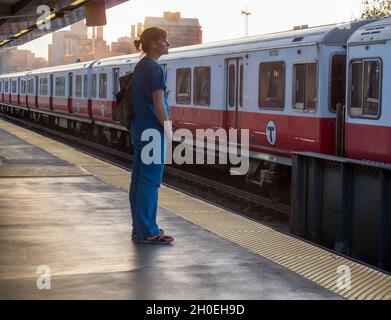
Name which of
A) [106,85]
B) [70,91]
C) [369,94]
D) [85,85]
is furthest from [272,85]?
[70,91]

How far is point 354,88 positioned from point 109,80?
14760 millimetres

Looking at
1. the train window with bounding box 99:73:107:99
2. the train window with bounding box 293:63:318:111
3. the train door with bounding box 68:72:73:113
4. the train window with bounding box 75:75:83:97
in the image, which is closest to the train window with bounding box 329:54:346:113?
the train window with bounding box 293:63:318:111

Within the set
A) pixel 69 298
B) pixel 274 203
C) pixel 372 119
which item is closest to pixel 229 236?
pixel 69 298

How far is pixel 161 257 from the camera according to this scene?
19.9 feet

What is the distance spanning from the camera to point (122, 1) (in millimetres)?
17688

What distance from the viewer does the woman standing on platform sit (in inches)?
244

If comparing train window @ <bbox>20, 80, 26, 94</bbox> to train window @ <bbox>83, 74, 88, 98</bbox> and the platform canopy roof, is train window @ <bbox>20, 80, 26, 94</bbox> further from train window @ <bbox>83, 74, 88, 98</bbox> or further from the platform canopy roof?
train window @ <bbox>83, 74, 88, 98</bbox>

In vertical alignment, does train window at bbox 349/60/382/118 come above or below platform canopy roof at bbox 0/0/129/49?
below

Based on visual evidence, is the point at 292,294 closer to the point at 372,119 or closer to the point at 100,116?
the point at 372,119

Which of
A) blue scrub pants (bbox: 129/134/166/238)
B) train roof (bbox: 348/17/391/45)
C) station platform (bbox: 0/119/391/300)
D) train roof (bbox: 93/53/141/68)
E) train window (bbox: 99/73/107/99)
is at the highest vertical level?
train roof (bbox: 93/53/141/68)

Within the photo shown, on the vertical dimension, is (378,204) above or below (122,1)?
below

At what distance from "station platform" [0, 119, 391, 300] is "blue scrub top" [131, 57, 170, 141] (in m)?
1.09

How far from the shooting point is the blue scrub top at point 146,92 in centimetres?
621
